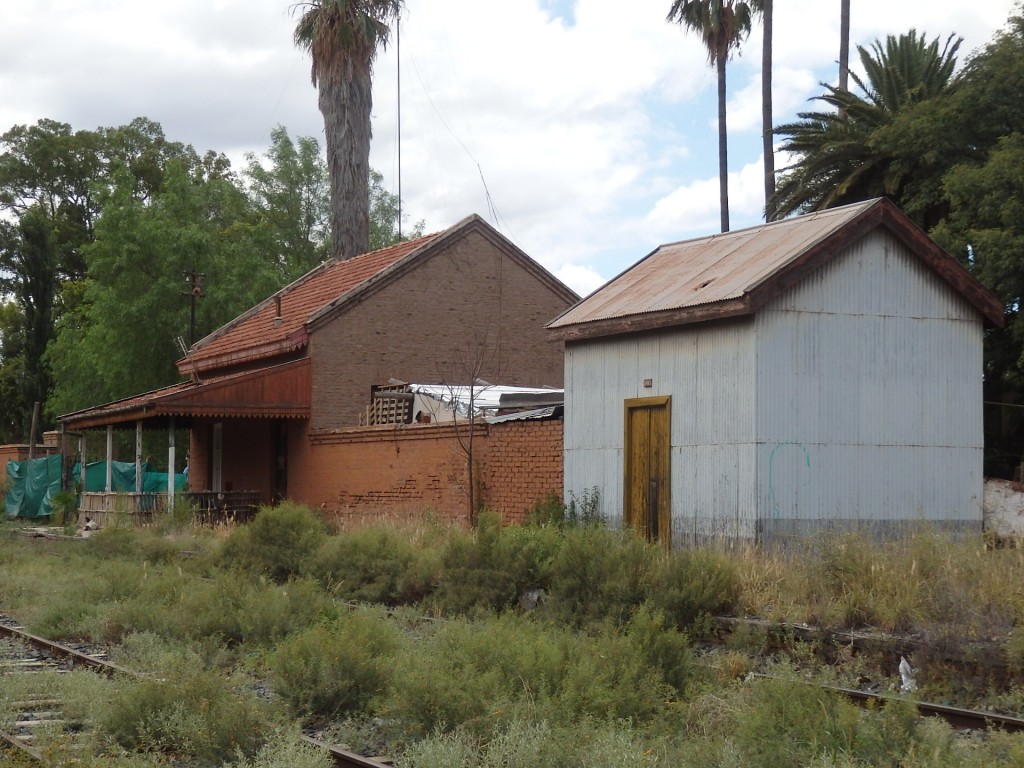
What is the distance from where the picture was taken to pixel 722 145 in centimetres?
4369

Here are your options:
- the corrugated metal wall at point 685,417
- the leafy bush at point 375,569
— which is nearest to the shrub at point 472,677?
the leafy bush at point 375,569

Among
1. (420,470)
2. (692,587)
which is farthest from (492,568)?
(420,470)

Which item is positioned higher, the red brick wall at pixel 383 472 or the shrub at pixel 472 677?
the red brick wall at pixel 383 472

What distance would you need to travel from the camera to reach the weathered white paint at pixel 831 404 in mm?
16234

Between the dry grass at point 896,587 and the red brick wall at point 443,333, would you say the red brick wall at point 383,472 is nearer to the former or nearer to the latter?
the red brick wall at point 443,333

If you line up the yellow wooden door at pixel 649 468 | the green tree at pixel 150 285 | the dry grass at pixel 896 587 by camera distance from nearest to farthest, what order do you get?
1. the dry grass at pixel 896 587
2. the yellow wooden door at pixel 649 468
3. the green tree at pixel 150 285

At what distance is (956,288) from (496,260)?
1541 centimetres

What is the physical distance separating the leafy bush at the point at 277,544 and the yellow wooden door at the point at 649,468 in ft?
15.5

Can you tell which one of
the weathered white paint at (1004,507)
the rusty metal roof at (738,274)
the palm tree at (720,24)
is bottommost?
the weathered white paint at (1004,507)

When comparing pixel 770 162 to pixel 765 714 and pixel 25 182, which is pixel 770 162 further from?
pixel 25 182

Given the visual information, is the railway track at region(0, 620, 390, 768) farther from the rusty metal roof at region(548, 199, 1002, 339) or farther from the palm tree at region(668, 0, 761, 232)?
the palm tree at region(668, 0, 761, 232)

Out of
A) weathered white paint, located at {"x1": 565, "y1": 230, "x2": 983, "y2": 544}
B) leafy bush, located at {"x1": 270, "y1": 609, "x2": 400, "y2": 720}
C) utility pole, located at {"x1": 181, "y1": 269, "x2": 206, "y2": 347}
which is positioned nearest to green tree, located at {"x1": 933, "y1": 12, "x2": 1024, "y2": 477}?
weathered white paint, located at {"x1": 565, "y1": 230, "x2": 983, "y2": 544}

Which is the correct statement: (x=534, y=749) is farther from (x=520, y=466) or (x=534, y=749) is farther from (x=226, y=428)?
(x=226, y=428)

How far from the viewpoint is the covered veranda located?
27.0 m
